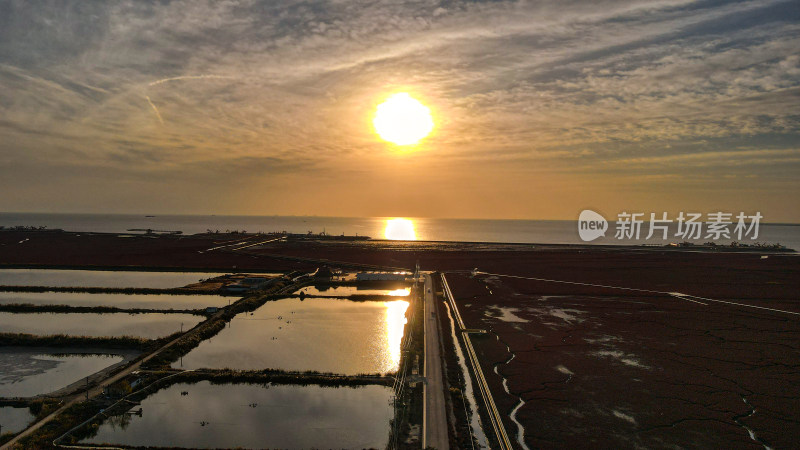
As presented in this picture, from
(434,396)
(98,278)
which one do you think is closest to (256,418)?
(434,396)

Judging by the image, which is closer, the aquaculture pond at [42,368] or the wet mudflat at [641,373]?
the wet mudflat at [641,373]

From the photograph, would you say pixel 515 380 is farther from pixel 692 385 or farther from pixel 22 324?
pixel 22 324

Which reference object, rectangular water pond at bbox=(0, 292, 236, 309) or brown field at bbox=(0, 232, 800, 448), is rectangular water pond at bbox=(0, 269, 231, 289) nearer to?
rectangular water pond at bbox=(0, 292, 236, 309)

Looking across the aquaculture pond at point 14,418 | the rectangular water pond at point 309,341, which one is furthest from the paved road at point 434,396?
the aquaculture pond at point 14,418

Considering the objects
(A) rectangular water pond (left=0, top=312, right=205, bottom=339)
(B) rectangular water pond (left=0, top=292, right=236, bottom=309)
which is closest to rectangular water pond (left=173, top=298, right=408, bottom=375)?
(A) rectangular water pond (left=0, top=312, right=205, bottom=339)

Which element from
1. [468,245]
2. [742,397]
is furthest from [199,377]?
[468,245]

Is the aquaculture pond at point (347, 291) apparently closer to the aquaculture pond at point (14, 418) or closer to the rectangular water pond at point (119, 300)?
the rectangular water pond at point (119, 300)
